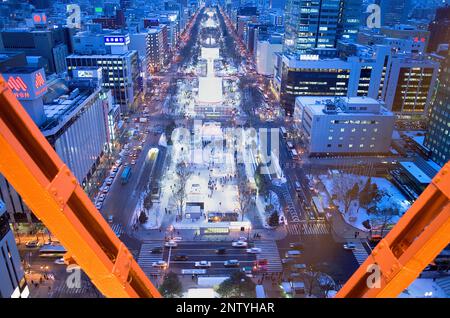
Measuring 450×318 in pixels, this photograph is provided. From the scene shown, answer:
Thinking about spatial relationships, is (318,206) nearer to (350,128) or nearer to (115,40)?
(350,128)

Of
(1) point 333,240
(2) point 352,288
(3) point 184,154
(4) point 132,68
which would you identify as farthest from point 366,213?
(4) point 132,68

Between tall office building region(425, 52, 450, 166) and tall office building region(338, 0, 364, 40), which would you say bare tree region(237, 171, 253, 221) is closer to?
tall office building region(425, 52, 450, 166)

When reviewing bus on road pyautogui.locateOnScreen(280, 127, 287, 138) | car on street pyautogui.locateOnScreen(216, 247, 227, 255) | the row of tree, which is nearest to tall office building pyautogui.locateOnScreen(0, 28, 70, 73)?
bus on road pyautogui.locateOnScreen(280, 127, 287, 138)

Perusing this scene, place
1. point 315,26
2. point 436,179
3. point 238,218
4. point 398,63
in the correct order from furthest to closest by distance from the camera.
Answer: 1. point 315,26
2. point 398,63
3. point 238,218
4. point 436,179

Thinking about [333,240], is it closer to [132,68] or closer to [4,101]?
[4,101]

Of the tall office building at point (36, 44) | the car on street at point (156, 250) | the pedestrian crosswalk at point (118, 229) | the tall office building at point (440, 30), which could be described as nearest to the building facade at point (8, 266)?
the pedestrian crosswalk at point (118, 229)

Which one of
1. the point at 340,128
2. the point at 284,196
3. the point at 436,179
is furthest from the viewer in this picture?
the point at 340,128
